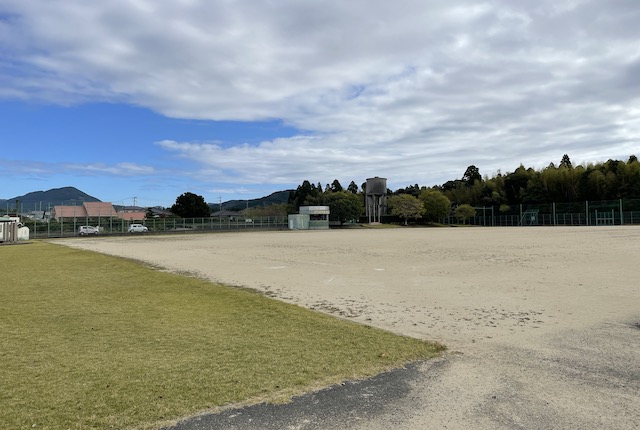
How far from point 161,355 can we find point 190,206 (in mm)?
107861

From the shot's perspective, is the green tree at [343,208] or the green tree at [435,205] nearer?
the green tree at [343,208]

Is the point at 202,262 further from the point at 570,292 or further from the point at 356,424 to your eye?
the point at 356,424

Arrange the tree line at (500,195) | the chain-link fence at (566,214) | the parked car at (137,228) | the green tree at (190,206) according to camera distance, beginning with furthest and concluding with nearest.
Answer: the green tree at (190,206) < the tree line at (500,195) < the chain-link fence at (566,214) < the parked car at (137,228)

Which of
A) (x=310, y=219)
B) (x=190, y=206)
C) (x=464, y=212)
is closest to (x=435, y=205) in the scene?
(x=464, y=212)

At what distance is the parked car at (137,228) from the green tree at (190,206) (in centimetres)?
3916

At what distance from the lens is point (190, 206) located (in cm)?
10900

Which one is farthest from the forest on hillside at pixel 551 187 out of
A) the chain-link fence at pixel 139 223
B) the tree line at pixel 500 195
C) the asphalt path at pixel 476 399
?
the asphalt path at pixel 476 399

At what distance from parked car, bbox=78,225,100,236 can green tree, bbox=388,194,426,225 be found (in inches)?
2503

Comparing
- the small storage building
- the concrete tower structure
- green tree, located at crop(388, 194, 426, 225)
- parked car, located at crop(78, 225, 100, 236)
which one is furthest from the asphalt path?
the concrete tower structure

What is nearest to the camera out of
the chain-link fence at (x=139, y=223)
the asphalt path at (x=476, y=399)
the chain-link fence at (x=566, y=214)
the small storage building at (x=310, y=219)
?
the asphalt path at (x=476, y=399)

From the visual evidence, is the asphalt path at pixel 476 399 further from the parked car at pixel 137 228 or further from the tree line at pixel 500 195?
the tree line at pixel 500 195

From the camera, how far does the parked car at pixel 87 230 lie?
61556 mm

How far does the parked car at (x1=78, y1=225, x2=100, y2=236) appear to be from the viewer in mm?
61556

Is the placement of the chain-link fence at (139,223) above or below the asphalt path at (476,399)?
above
